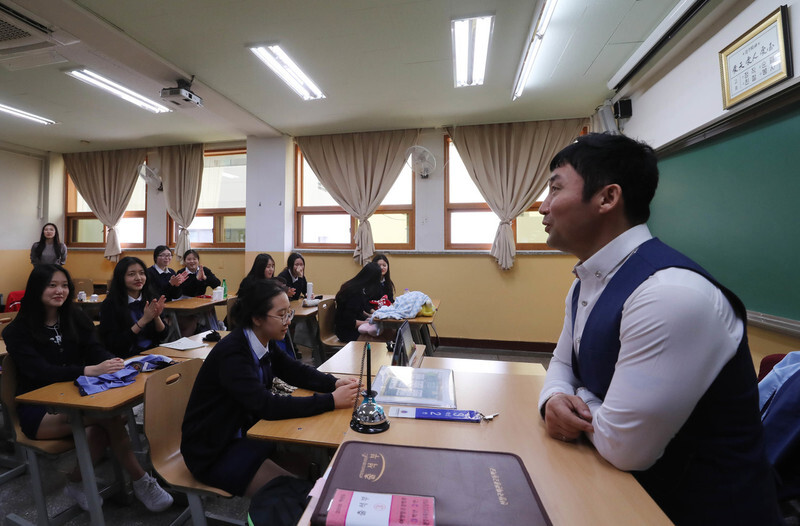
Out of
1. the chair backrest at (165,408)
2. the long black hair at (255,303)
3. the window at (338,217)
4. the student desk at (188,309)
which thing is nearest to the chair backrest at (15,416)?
the chair backrest at (165,408)

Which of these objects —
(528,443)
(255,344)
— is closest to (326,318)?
(255,344)

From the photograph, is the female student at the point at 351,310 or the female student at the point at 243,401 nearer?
the female student at the point at 243,401

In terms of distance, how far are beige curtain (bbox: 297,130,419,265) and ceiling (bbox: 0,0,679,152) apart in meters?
0.22

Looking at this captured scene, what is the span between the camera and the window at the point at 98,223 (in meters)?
6.16

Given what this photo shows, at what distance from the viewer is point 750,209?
7.00ft

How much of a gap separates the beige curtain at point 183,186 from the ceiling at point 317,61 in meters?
0.70

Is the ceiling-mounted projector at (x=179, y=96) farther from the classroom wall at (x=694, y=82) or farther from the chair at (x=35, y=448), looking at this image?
the classroom wall at (x=694, y=82)

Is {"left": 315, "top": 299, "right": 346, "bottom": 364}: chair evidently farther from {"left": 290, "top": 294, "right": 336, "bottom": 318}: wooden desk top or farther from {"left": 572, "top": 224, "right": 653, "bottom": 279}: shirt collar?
{"left": 572, "top": 224, "right": 653, "bottom": 279}: shirt collar

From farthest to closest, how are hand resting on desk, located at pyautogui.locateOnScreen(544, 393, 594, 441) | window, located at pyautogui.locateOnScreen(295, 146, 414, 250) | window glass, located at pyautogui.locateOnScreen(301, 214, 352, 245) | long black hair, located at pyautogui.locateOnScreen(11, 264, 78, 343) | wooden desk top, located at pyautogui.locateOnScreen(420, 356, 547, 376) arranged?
window glass, located at pyautogui.locateOnScreen(301, 214, 352, 245), window, located at pyautogui.locateOnScreen(295, 146, 414, 250), long black hair, located at pyautogui.locateOnScreen(11, 264, 78, 343), wooden desk top, located at pyautogui.locateOnScreen(420, 356, 547, 376), hand resting on desk, located at pyautogui.locateOnScreen(544, 393, 594, 441)

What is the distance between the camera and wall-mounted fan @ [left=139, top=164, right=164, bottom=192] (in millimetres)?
5562

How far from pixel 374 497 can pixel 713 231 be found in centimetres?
301

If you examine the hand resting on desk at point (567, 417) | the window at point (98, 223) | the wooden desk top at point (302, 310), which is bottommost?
the hand resting on desk at point (567, 417)

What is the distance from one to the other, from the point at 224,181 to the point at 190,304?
288 cm

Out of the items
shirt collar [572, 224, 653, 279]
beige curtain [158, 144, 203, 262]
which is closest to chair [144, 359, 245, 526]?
shirt collar [572, 224, 653, 279]
